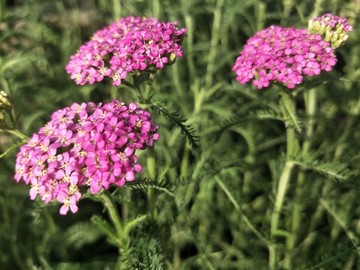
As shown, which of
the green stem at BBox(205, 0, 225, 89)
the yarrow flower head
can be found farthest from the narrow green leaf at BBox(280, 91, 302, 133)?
the green stem at BBox(205, 0, 225, 89)

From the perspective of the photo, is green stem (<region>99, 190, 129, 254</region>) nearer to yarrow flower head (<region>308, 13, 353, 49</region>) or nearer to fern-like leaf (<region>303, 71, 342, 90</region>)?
fern-like leaf (<region>303, 71, 342, 90</region>)

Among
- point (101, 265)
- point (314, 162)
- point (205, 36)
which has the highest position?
point (205, 36)

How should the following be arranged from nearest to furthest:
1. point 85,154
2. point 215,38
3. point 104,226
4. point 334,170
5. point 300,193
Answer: point 85,154 → point 104,226 → point 334,170 → point 300,193 → point 215,38

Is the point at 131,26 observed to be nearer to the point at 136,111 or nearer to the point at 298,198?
the point at 136,111

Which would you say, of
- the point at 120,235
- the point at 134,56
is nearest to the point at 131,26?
the point at 134,56

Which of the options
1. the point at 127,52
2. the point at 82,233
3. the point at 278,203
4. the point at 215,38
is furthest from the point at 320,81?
the point at 82,233

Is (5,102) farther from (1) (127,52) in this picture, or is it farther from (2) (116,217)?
(2) (116,217)
